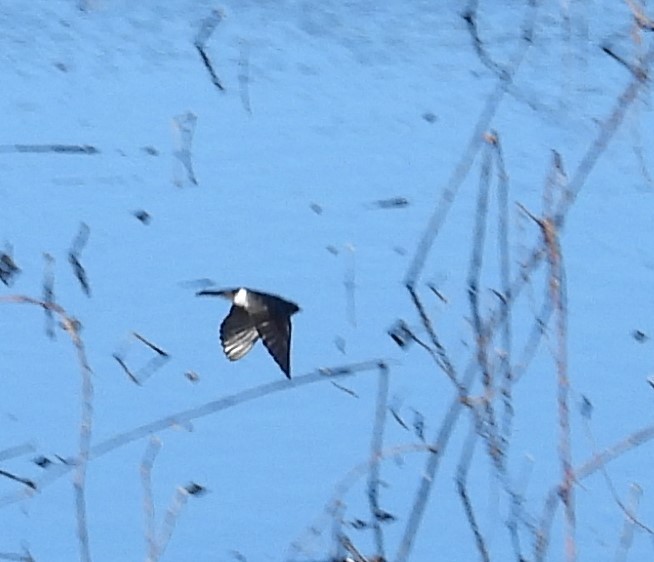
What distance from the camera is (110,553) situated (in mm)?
2297

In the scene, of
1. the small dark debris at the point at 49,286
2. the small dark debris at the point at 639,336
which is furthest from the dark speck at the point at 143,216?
the small dark debris at the point at 639,336

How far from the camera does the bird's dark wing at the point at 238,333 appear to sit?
2.46 m

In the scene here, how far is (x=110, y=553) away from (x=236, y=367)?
57cm

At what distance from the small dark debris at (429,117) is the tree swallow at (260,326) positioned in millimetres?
1492

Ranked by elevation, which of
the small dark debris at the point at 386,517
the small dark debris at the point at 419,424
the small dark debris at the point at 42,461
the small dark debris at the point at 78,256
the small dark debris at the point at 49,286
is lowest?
the small dark debris at the point at 78,256

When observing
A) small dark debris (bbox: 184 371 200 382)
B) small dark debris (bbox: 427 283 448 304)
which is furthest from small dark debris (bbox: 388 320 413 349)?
small dark debris (bbox: 184 371 200 382)

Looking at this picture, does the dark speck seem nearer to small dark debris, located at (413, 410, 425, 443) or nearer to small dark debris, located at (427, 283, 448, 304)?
small dark debris, located at (427, 283, 448, 304)

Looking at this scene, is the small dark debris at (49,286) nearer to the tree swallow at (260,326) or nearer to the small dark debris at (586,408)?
the tree swallow at (260,326)

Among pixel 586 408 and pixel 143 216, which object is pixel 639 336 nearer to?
pixel 586 408

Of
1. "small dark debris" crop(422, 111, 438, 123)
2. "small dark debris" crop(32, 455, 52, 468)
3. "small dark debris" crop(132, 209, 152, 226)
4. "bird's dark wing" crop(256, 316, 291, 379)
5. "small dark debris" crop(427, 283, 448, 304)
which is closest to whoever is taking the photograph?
"bird's dark wing" crop(256, 316, 291, 379)

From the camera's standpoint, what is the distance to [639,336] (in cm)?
297

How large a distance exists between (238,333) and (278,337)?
89 mm

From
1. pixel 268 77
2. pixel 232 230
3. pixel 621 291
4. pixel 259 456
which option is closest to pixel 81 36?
pixel 268 77

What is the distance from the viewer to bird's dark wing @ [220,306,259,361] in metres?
2.46
